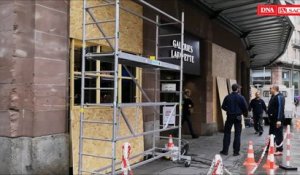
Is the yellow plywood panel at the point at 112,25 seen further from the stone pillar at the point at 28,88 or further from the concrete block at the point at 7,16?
the concrete block at the point at 7,16

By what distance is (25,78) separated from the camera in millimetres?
5746

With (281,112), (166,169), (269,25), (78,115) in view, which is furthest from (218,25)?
(78,115)

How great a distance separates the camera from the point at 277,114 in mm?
9680

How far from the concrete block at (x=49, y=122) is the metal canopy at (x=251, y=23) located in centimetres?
762

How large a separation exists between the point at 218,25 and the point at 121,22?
8.04 meters

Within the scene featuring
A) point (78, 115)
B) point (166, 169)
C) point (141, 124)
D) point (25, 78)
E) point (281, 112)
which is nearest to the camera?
point (25, 78)

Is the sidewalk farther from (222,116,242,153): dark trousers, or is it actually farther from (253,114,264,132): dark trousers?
(253,114,264,132): dark trousers

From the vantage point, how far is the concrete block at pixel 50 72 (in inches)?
230

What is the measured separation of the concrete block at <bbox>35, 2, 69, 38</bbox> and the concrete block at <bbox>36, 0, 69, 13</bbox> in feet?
0.18

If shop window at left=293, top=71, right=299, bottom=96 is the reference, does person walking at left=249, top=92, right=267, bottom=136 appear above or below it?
below

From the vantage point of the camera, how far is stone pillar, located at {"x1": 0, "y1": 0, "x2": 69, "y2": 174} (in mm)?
5684

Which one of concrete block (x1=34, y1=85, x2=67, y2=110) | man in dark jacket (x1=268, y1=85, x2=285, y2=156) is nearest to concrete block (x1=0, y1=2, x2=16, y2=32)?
concrete block (x1=34, y1=85, x2=67, y2=110)

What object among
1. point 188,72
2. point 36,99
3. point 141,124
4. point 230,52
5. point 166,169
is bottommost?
point 166,169

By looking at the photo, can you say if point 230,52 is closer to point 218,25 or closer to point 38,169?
point 218,25
